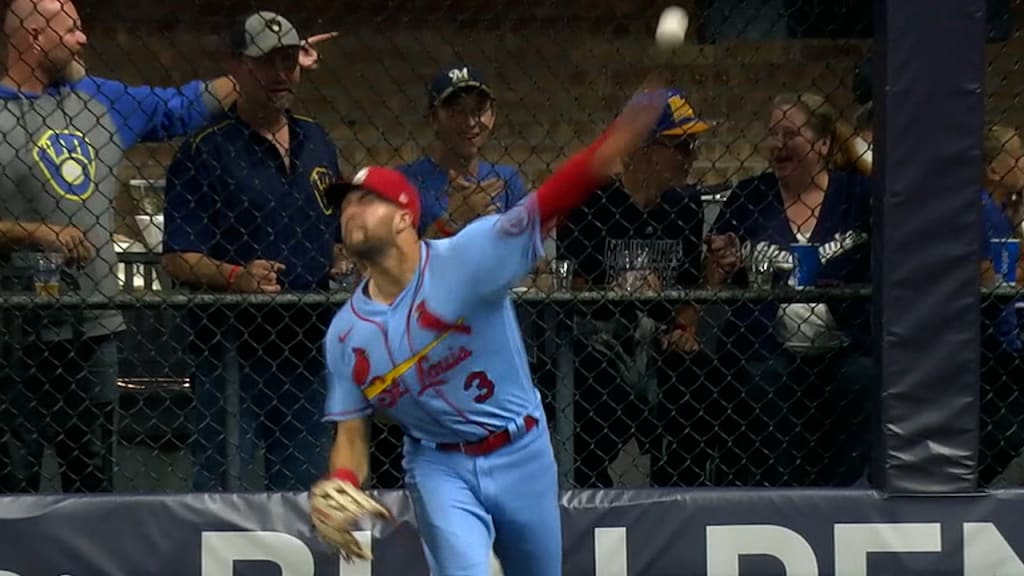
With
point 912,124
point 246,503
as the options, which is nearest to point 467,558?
point 246,503

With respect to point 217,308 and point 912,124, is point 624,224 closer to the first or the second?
point 912,124

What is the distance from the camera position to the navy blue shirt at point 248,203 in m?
5.18

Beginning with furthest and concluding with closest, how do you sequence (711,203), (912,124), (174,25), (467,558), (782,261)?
(174,25)
(711,203)
(782,261)
(912,124)
(467,558)

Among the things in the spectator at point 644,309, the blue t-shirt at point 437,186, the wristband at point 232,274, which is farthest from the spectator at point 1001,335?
the wristband at point 232,274

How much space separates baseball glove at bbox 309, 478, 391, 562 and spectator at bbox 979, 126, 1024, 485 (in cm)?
239

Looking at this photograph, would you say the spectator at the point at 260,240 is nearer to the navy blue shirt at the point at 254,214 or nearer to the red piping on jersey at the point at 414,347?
the navy blue shirt at the point at 254,214

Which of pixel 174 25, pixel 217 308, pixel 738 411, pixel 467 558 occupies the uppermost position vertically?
pixel 174 25

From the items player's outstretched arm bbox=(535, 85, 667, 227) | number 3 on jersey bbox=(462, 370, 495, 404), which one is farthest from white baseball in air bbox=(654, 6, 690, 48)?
number 3 on jersey bbox=(462, 370, 495, 404)

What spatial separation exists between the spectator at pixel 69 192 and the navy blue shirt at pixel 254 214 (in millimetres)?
186

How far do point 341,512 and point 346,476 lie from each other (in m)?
0.16

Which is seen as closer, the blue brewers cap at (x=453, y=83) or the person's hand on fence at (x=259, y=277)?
the person's hand on fence at (x=259, y=277)

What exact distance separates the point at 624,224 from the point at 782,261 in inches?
20.9

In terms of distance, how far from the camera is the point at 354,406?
4.26 meters

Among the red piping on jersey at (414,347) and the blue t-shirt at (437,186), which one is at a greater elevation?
the blue t-shirt at (437,186)
